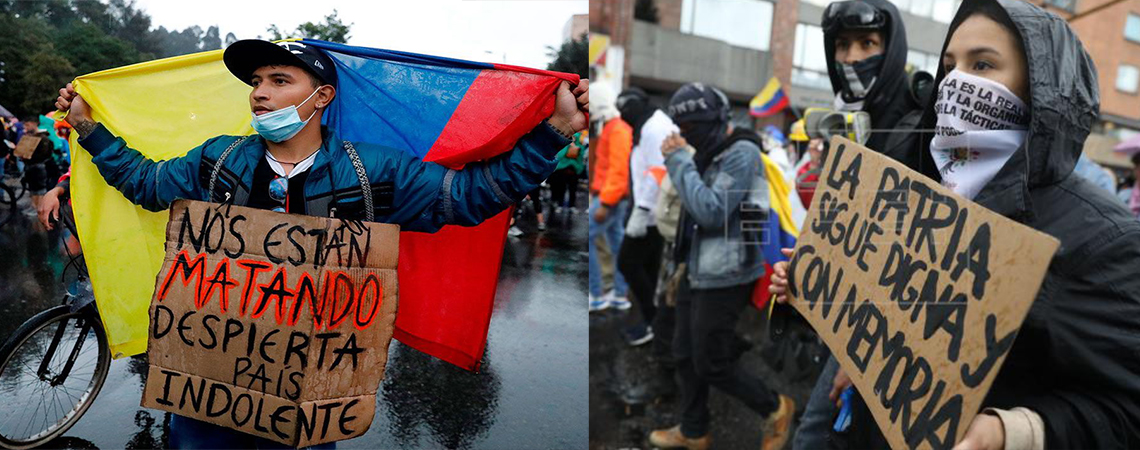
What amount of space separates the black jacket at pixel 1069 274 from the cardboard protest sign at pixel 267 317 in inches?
60.7

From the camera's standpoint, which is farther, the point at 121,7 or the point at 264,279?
the point at 121,7

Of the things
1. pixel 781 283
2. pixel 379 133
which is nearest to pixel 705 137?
pixel 781 283

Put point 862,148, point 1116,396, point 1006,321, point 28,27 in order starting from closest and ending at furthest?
point 1006,321, point 1116,396, point 862,148, point 28,27

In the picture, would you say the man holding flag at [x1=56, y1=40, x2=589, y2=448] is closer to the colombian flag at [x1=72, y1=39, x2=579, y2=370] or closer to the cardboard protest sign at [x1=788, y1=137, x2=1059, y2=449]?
the colombian flag at [x1=72, y1=39, x2=579, y2=370]

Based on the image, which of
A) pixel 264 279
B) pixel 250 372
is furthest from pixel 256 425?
pixel 264 279

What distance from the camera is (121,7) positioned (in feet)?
7.09

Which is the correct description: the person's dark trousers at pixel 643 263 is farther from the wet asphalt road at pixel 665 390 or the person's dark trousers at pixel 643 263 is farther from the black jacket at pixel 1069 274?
the black jacket at pixel 1069 274

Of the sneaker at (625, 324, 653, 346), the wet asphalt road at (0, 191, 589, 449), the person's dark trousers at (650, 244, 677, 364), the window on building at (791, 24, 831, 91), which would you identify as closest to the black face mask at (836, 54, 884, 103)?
the window on building at (791, 24, 831, 91)

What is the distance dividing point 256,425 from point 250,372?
0.16 meters

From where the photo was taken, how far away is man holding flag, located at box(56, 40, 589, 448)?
7.09 feet

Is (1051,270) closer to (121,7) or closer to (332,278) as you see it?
(332,278)

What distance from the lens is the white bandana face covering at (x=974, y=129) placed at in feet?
5.37

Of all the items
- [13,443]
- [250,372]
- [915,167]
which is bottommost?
[13,443]

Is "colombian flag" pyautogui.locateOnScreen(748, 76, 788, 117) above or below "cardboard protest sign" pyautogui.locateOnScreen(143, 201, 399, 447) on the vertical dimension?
above
